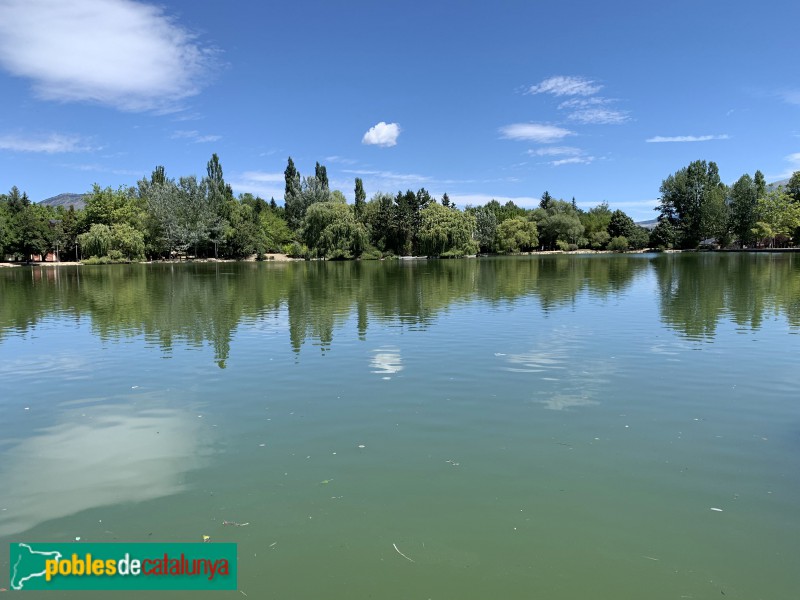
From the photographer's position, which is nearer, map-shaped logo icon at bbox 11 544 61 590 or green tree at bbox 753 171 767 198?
map-shaped logo icon at bbox 11 544 61 590

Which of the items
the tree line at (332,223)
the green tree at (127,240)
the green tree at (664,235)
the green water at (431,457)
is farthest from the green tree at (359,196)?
the green water at (431,457)

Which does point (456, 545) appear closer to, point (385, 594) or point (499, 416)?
point (385, 594)

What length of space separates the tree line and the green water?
69000mm

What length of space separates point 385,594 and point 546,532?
1776 mm

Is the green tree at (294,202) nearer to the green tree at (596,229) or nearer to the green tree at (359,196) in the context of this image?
the green tree at (359,196)

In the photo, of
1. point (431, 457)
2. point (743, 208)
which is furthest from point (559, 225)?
point (431, 457)

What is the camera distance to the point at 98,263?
266ft

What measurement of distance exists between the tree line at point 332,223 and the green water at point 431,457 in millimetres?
69000

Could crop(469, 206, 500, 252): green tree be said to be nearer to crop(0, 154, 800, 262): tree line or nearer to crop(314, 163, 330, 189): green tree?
crop(0, 154, 800, 262): tree line

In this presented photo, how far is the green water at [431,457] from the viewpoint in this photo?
482 cm

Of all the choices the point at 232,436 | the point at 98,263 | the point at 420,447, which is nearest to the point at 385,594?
the point at 420,447

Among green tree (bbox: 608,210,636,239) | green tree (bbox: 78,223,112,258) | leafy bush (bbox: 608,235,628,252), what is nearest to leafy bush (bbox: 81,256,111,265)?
green tree (bbox: 78,223,112,258)

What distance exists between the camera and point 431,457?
7.14m

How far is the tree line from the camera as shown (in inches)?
3211
